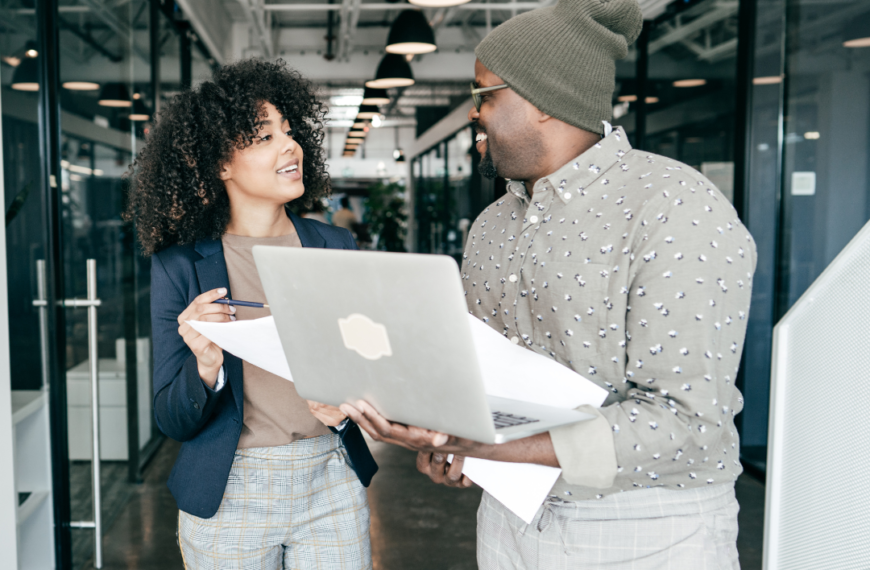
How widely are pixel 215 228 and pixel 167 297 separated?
22 centimetres

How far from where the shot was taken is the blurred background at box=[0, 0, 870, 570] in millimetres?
2727

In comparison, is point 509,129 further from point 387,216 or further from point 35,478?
point 387,216

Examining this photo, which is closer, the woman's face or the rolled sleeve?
the rolled sleeve

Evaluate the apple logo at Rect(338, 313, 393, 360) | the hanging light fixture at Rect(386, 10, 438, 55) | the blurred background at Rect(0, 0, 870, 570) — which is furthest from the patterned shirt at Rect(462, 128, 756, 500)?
the hanging light fixture at Rect(386, 10, 438, 55)

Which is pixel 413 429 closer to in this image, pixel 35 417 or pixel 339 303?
pixel 339 303

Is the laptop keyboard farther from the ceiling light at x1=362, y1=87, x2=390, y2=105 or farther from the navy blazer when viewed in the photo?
the ceiling light at x1=362, y1=87, x2=390, y2=105

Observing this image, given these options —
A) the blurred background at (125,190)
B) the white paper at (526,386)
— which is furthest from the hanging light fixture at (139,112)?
the white paper at (526,386)

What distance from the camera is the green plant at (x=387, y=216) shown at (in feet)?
44.7

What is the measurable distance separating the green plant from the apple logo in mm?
12395

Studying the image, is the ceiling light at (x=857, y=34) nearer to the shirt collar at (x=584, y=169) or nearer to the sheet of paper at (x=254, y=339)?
the shirt collar at (x=584, y=169)

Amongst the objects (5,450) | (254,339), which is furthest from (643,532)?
(5,450)

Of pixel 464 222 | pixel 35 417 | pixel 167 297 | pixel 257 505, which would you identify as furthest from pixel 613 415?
pixel 464 222

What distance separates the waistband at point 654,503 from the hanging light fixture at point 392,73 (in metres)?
6.03

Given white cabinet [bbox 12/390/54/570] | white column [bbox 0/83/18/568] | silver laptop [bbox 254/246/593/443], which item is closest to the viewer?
silver laptop [bbox 254/246/593/443]
